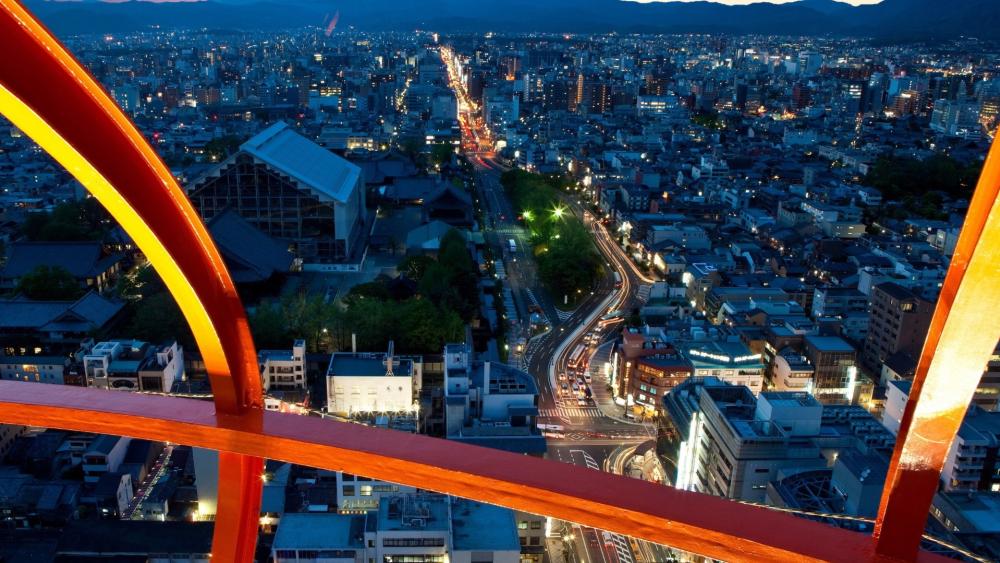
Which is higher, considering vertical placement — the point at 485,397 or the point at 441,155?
the point at 441,155

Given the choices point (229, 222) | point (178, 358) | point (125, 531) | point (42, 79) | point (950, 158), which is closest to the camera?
point (42, 79)

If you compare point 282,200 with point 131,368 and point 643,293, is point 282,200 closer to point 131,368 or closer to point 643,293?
point 131,368

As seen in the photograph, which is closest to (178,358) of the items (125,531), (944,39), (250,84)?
(125,531)

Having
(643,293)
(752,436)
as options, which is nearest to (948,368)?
(752,436)

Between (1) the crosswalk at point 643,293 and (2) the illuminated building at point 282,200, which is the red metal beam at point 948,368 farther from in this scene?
(2) the illuminated building at point 282,200

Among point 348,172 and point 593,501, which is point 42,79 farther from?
point 348,172

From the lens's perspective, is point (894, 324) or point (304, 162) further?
point (304, 162)

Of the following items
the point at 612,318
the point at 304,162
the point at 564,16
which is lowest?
the point at 612,318
